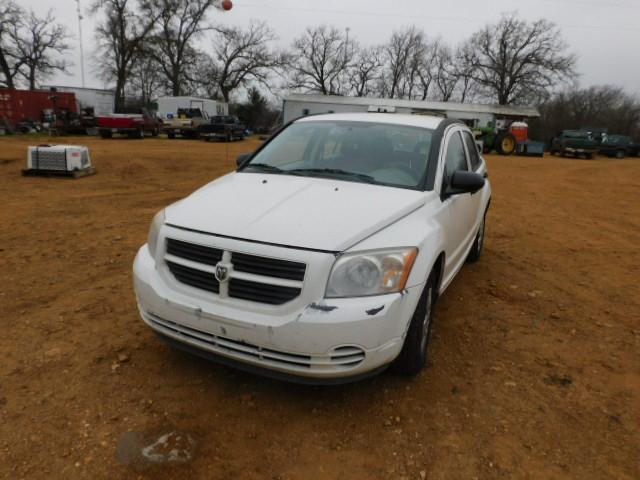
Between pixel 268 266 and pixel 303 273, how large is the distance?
0.19m

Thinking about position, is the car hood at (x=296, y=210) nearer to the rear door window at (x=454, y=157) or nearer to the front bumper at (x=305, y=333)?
the front bumper at (x=305, y=333)

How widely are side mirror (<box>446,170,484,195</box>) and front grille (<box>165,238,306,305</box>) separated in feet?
5.21

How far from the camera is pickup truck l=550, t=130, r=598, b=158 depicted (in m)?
26.8

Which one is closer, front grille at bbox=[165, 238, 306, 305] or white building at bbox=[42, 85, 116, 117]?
front grille at bbox=[165, 238, 306, 305]

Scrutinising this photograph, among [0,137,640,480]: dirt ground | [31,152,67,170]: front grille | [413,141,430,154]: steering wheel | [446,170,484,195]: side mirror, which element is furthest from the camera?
[31,152,67,170]: front grille

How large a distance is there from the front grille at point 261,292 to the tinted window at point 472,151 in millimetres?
3025

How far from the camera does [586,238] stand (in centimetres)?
702

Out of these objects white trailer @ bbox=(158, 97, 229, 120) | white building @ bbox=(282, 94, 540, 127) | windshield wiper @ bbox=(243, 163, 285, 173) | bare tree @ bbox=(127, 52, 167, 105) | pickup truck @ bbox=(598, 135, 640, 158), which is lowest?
windshield wiper @ bbox=(243, 163, 285, 173)

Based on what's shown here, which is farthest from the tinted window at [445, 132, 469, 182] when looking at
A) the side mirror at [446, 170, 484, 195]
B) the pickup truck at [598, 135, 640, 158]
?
the pickup truck at [598, 135, 640, 158]

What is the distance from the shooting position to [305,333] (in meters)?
2.30

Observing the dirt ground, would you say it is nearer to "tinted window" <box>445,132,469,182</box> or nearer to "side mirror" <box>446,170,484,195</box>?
"side mirror" <box>446,170,484,195</box>

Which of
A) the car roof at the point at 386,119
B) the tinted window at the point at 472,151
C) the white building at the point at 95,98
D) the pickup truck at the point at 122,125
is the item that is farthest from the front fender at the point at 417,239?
the white building at the point at 95,98

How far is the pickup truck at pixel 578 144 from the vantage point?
26844 mm

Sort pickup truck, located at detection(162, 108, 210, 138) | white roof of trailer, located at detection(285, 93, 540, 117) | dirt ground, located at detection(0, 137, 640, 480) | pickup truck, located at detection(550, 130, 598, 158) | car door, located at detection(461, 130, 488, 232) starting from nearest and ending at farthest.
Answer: dirt ground, located at detection(0, 137, 640, 480) < car door, located at detection(461, 130, 488, 232) < pickup truck, located at detection(550, 130, 598, 158) < pickup truck, located at detection(162, 108, 210, 138) < white roof of trailer, located at detection(285, 93, 540, 117)
